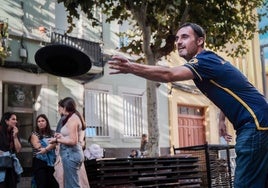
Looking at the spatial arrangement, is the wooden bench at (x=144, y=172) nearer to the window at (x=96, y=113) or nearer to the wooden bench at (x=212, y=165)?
the wooden bench at (x=212, y=165)

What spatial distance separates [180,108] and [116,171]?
11.8 meters

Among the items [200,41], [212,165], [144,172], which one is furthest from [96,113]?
[200,41]

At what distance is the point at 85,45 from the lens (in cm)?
1534

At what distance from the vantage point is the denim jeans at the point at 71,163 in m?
7.34

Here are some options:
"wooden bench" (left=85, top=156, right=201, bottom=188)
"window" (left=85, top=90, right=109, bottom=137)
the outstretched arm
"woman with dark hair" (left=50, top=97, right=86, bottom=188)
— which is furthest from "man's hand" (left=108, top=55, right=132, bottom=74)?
"window" (left=85, top=90, right=109, bottom=137)

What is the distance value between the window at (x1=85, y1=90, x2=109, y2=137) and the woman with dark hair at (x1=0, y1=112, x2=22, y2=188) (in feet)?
24.8

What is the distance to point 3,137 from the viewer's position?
317 inches

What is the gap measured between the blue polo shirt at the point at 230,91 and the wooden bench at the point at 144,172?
451 centimetres

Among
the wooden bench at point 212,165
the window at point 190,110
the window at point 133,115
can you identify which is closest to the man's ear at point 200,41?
the wooden bench at point 212,165

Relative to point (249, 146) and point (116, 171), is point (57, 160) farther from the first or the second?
point (249, 146)

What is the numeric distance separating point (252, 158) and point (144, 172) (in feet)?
16.6

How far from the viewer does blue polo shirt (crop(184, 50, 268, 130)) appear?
11.7 feet

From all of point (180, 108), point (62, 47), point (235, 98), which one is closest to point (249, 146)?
point (235, 98)

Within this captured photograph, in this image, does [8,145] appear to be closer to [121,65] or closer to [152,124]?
[152,124]
